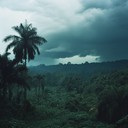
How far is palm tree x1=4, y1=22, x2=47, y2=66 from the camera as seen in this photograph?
48.3 meters

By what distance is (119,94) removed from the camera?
43.6m

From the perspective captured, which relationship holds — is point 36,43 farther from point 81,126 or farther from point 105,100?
point 81,126

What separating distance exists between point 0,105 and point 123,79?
46.3 m

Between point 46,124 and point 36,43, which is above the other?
point 36,43

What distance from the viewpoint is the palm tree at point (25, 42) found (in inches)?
1902

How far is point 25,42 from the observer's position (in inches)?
1922

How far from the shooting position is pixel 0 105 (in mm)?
41969

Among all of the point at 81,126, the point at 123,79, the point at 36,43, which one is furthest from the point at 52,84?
the point at 81,126

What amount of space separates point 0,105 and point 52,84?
155m

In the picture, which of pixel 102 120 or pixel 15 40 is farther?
pixel 15 40

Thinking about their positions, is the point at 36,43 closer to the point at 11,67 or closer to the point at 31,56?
the point at 31,56

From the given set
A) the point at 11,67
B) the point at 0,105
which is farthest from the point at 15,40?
the point at 0,105

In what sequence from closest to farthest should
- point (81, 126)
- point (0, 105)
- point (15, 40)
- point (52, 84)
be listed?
point (81, 126) → point (0, 105) → point (15, 40) → point (52, 84)

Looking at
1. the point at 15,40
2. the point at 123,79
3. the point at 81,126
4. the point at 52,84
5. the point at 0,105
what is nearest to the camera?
the point at 81,126
